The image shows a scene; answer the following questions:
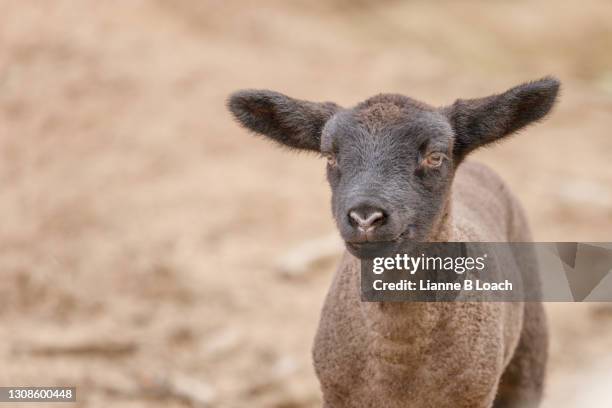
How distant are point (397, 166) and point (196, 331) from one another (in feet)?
20.9

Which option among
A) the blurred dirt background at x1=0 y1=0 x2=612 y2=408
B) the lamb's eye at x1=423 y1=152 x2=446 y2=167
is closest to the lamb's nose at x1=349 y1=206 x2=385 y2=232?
the lamb's eye at x1=423 y1=152 x2=446 y2=167

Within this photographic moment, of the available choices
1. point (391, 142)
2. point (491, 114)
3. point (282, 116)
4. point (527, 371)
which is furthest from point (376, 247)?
point (527, 371)

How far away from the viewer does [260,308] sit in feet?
40.2

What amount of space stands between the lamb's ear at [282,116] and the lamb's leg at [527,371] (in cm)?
259

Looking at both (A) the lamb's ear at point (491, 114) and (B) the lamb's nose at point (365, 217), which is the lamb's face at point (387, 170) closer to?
(B) the lamb's nose at point (365, 217)

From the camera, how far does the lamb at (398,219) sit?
5938 millimetres

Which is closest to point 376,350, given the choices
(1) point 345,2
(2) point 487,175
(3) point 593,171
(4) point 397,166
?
(4) point 397,166

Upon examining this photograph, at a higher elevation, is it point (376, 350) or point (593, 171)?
point (593, 171)

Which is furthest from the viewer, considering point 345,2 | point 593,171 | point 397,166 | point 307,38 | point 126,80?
point 345,2

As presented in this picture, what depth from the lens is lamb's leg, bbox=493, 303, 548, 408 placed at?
821cm

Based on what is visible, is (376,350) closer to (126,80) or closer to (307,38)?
(126,80)

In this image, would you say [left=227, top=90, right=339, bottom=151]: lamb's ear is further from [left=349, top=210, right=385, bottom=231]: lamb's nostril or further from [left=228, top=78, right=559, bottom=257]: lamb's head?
[left=349, top=210, right=385, bottom=231]: lamb's nostril

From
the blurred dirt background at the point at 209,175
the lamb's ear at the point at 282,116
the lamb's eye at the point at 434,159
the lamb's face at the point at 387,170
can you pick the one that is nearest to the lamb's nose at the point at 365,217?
the lamb's face at the point at 387,170

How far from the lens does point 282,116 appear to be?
6.86 m
